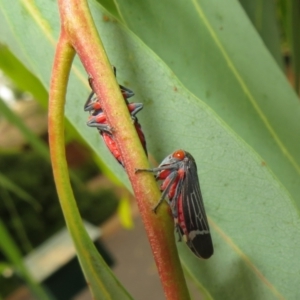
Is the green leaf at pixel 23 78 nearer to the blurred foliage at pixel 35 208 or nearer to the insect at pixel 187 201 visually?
the insect at pixel 187 201

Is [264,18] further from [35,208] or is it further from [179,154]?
[35,208]

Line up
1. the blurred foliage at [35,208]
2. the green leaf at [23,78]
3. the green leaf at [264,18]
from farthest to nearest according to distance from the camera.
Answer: the blurred foliage at [35,208]
the green leaf at [23,78]
the green leaf at [264,18]

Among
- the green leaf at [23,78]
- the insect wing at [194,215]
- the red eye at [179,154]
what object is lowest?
the insect wing at [194,215]

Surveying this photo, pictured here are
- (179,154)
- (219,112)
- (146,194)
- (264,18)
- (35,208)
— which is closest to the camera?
(146,194)

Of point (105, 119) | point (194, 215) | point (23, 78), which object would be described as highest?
point (23, 78)

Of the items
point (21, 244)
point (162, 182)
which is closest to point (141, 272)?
point (21, 244)

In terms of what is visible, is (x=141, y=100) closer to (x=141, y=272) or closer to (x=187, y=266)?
(x=187, y=266)

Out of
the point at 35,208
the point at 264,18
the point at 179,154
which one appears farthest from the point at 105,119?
the point at 35,208

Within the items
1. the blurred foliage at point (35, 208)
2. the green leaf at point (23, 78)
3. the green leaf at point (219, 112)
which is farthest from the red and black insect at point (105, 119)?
the blurred foliage at point (35, 208)

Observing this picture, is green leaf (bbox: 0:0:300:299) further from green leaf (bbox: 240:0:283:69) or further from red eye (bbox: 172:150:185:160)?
green leaf (bbox: 240:0:283:69)
